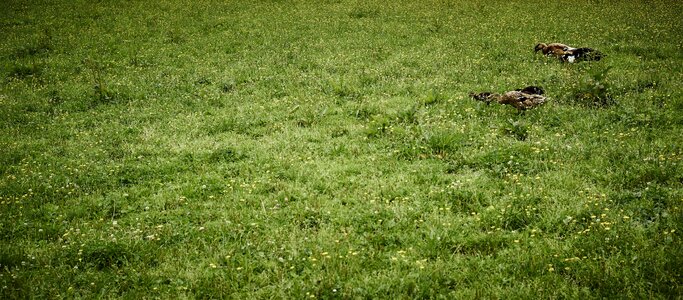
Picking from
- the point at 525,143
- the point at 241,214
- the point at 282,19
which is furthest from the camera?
the point at 282,19

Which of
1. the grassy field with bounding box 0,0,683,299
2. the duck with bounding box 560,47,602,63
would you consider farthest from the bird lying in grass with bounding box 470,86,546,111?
the duck with bounding box 560,47,602,63

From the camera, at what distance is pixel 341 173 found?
32.1 ft

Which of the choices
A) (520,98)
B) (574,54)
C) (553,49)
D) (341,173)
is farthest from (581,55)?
(341,173)

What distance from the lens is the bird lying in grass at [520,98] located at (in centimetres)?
1249

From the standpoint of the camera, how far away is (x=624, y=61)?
16531 mm

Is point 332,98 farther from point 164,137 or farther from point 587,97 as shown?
point 587,97

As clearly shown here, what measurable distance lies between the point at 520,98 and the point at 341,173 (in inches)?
229

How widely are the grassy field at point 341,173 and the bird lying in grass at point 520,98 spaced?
0.31 m

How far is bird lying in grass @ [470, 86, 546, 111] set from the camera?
41.0 feet

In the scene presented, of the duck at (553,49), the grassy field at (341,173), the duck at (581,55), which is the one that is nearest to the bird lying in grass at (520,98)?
the grassy field at (341,173)

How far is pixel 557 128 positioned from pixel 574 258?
5.42 m

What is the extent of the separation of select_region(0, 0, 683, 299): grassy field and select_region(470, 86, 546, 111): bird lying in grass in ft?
1.01

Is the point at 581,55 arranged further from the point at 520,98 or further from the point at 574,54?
the point at 520,98

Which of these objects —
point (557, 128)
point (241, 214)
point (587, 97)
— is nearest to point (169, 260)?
point (241, 214)
